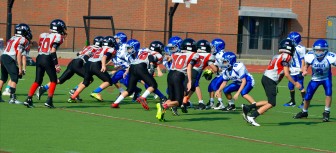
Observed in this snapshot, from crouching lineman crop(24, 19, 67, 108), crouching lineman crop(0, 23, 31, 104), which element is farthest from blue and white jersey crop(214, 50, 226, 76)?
crouching lineman crop(0, 23, 31, 104)

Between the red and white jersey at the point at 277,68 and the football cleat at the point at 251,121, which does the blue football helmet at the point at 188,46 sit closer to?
the red and white jersey at the point at 277,68

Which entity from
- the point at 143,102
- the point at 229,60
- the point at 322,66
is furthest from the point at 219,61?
the point at 322,66

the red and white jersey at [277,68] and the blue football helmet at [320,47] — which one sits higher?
the blue football helmet at [320,47]

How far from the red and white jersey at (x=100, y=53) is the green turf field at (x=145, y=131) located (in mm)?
1186

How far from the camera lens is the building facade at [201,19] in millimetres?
50969

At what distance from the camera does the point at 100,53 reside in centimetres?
2189

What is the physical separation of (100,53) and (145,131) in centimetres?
565

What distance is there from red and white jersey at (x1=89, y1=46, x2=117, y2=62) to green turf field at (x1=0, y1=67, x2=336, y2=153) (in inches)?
46.7

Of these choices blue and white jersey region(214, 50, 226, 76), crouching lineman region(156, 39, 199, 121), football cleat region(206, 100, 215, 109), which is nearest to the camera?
crouching lineman region(156, 39, 199, 121)

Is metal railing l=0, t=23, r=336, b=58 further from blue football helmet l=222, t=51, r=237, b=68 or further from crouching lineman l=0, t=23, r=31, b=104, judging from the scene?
crouching lineman l=0, t=23, r=31, b=104

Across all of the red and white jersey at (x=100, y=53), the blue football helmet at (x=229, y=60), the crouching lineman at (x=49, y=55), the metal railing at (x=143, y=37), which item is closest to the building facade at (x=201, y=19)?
the metal railing at (x=143, y=37)

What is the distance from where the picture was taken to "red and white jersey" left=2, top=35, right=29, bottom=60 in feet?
67.9

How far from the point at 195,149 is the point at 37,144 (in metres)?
2.67

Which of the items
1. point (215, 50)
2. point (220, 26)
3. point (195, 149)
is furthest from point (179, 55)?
point (220, 26)
